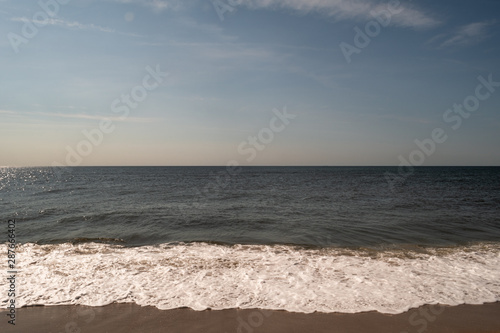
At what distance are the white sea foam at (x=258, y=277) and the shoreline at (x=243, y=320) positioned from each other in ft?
0.93

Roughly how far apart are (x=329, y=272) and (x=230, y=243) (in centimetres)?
547

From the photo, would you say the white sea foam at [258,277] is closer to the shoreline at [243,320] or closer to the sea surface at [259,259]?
the sea surface at [259,259]

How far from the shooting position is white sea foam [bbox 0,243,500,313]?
7.62 meters

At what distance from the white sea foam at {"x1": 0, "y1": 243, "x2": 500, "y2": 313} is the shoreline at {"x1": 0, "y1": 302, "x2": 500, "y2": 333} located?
283 millimetres

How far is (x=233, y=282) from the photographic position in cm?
886

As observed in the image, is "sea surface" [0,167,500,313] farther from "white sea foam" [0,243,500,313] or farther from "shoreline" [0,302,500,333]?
"shoreline" [0,302,500,333]

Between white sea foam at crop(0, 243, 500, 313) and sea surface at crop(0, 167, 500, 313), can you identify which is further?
sea surface at crop(0, 167, 500, 313)

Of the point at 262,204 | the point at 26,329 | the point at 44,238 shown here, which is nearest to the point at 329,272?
the point at 26,329

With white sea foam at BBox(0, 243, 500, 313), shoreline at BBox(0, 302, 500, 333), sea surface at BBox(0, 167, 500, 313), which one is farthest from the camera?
sea surface at BBox(0, 167, 500, 313)

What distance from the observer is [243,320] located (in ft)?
21.9

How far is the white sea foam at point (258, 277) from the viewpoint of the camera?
7621mm

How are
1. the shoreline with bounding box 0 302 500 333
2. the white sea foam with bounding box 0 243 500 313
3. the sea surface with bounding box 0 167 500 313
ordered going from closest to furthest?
the shoreline with bounding box 0 302 500 333, the white sea foam with bounding box 0 243 500 313, the sea surface with bounding box 0 167 500 313

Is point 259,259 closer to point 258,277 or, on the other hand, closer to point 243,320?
point 258,277

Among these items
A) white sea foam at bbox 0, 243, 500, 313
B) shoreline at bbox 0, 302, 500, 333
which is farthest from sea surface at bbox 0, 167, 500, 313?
shoreline at bbox 0, 302, 500, 333
